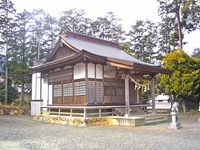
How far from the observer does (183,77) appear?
1858 cm

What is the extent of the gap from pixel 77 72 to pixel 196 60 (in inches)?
479

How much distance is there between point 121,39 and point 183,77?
15.1m

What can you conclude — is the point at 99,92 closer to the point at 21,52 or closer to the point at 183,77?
the point at 183,77

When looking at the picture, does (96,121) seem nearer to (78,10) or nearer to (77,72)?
(77,72)

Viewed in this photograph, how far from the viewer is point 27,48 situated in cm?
2561

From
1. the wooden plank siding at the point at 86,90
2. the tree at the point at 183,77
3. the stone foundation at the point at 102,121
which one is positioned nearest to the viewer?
the stone foundation at the point at 102,121

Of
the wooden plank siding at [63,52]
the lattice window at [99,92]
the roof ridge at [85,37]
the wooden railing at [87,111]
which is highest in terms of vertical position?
the roof ridge at [85,37]

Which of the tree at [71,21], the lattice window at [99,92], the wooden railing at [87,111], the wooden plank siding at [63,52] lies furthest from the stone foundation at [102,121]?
the tree at [71,21]

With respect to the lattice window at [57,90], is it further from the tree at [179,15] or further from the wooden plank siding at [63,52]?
the tree at [179,15]

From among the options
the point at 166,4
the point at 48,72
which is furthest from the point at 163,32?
the point at 48,72

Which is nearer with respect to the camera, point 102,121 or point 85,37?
point 102,121

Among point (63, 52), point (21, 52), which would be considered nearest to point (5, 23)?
point (21, 52)

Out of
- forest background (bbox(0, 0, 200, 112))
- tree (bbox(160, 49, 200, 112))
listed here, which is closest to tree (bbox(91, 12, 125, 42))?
forest background (bbox(0, 0, 200, 112))

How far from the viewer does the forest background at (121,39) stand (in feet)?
62.7
